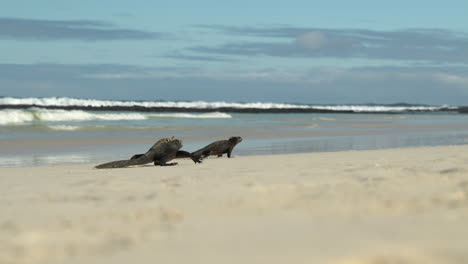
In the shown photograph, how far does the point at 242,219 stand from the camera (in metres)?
3.84

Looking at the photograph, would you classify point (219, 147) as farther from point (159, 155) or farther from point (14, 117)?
point (14, 117)

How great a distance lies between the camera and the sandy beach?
296cm

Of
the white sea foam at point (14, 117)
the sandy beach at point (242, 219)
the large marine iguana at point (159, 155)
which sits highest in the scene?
the white sea foam at point (14, 117)

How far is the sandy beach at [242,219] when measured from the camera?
2955 millimetres

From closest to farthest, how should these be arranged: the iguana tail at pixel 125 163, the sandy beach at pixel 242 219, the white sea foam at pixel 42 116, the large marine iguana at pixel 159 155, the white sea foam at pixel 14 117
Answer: the sandy beach at pixel 242 219 → the iguana tail at pixel 125 163 → the large marine iguana at pixel 159 155 → the white sea foam at pixel 14 117 → the white sea foam at pixel 42 116

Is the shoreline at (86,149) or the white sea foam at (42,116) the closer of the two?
the shoreline at (86,149)

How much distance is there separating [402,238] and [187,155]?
674 centimetres

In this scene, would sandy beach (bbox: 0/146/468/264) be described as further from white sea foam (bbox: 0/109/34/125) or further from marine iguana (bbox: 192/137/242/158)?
white sea foam (bbox: 0/109/34/125)

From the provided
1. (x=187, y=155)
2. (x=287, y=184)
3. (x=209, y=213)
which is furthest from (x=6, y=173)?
(x=209, y=213)

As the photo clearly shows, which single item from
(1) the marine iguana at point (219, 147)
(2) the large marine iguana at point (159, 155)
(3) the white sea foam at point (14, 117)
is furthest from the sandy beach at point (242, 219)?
(3) the white sea foam at point (14, 117)

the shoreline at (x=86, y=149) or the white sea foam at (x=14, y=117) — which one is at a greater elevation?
the white sea foam at (x=14, y=117)

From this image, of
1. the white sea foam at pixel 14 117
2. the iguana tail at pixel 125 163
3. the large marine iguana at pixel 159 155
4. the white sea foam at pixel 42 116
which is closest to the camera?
the iguana tail at pixel 125 163

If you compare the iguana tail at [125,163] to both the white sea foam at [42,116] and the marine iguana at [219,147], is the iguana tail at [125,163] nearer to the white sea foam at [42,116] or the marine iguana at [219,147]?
the marine iguana at [219,147]

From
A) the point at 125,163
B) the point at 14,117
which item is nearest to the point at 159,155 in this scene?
the point at 125,163
